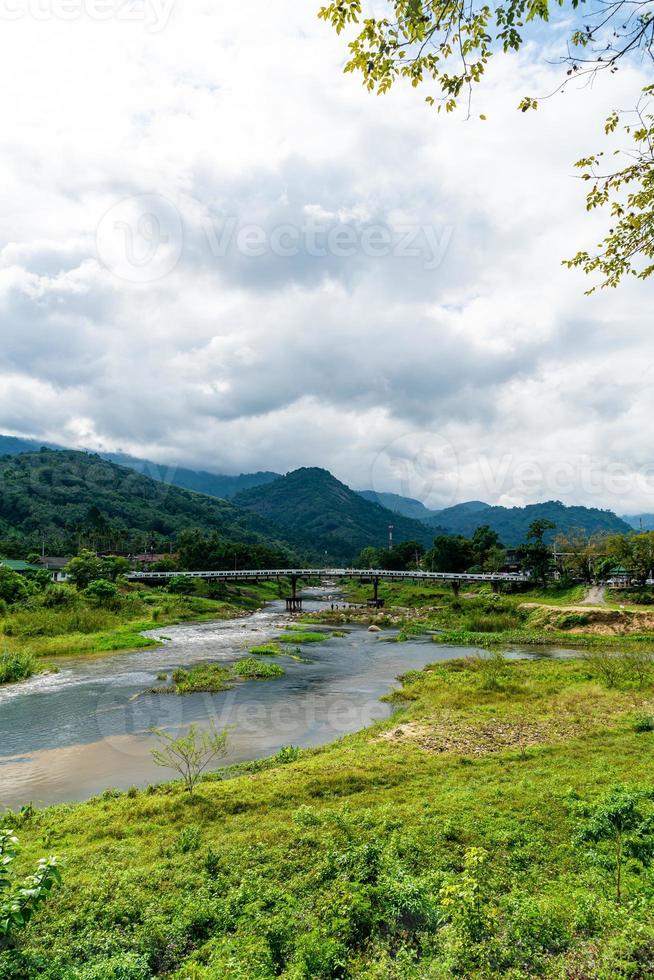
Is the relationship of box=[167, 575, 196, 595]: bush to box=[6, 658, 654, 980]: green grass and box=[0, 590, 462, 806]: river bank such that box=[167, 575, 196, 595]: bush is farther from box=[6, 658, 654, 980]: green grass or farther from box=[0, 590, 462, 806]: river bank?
box=[6, 658, 654, 980]: green grass

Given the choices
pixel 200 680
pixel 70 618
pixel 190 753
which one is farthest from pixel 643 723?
pixel 70 618

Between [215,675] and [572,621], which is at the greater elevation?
[215,675]

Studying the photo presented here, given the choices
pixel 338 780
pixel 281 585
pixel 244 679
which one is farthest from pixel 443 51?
pixel 281 585

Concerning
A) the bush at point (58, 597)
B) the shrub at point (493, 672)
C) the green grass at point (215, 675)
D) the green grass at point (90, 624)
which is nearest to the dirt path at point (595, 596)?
the shrub at point (493, 672)

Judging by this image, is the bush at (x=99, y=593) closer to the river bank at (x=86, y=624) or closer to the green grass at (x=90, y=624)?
the river bank at (x=86, y=624)

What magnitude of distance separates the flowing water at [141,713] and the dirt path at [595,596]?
36407 millimetres

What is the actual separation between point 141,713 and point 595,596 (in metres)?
67.0

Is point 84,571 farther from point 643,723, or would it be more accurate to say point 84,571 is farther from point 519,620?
point 643,723

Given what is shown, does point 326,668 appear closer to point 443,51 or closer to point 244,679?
point 244,679

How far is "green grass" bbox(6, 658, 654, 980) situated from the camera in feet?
21.1

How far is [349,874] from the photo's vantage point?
27.8 feet

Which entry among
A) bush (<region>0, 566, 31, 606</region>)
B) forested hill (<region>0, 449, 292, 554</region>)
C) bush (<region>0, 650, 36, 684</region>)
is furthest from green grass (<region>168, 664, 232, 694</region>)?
forested hill (<region>0, 449, 292, 554</region>)

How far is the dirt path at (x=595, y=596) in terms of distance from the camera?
217 feet

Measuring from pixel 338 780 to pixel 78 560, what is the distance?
59.1 m
